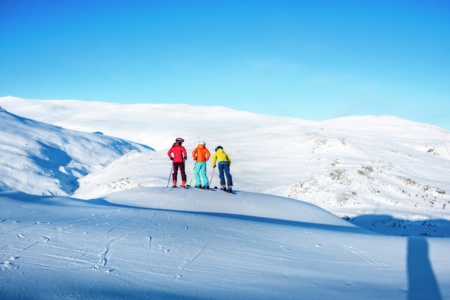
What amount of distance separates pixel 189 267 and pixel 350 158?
26822mm

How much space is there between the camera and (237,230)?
7.65 meters

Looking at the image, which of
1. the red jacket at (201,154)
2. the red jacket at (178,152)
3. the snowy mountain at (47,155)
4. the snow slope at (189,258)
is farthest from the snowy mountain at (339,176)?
the snow slope at (189,258)

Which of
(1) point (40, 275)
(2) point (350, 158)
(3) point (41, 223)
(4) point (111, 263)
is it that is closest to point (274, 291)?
(4) point (111, 263)

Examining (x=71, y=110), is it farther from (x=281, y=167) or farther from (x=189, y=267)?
(x=189, y=267)

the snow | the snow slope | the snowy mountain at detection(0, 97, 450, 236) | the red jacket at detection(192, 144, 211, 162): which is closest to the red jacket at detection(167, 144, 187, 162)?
the red jacket at detection(192, 144, 211, 162)

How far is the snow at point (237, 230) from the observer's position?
4219mm

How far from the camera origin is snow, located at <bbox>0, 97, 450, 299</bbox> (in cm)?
422

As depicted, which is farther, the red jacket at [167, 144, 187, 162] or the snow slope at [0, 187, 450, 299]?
the red jacket at [167, 144, 187, 162]

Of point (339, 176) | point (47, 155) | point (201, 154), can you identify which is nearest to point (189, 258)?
point (201, 154)

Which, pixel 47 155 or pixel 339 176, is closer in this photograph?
pixel 339 176

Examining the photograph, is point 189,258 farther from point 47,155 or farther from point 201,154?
point 47,155

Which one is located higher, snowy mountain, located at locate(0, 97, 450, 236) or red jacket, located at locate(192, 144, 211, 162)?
red jacket, located at locate(192, 144, 211, 162)

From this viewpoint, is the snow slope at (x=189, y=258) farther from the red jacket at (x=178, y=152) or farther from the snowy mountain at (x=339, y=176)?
the snowy mountain at (x=339, y=176)

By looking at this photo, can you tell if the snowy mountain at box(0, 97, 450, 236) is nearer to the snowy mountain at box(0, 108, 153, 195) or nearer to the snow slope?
the snowy mountain at box(0, 108, 153, 195)
